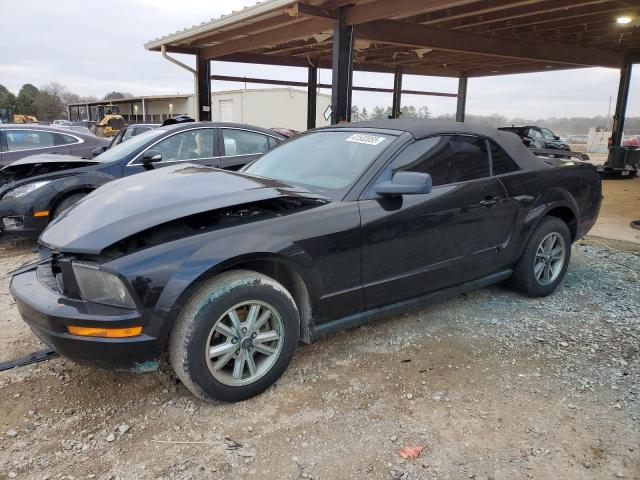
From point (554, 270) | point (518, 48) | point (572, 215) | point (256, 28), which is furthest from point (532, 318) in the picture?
point (518, 48)

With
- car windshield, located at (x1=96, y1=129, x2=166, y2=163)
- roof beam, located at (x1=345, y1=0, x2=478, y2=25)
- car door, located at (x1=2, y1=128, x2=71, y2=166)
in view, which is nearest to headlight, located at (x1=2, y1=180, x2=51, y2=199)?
car windshield, located at (x1=96, y1=129, x2=166, y2=163)

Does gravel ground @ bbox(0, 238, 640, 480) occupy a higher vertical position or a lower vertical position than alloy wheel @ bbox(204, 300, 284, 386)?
lower

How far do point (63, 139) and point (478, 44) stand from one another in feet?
30.6

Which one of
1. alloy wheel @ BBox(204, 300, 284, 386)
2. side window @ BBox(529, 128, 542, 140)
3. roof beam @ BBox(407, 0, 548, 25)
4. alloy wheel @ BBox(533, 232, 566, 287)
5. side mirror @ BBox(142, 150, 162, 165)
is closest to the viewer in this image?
alloy wheel @ BBox(204, 300, 284, 386)

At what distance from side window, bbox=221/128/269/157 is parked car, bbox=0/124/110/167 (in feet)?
9.26

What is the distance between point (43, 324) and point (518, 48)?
1312 cm

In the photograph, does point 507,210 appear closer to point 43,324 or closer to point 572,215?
point 572,215

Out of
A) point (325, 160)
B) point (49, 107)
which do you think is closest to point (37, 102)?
point (49, 107)

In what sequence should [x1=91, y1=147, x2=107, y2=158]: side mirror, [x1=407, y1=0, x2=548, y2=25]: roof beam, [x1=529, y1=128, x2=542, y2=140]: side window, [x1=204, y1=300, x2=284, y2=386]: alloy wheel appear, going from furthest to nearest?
[x1=529, y1=128, x2=542, y2=140]: side window, [x1=407, y1=0, x2=548, y2=25]: roof beam, [x1=91, y1=147, x2=107, y2=158]: side mirror, [x1=204, y1=300, x2=284, y2=386]: alloy wheel

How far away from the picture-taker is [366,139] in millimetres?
3457

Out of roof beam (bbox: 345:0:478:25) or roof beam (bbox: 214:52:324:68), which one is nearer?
roof beam (bbox: 345:0:478:25)

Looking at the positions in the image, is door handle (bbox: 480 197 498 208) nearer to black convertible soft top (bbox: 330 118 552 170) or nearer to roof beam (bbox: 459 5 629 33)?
black convertible soft top (bbox: 330 118 552 170)

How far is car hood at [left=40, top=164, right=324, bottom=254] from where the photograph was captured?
8.09ft

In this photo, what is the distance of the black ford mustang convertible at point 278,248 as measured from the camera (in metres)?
2.37
